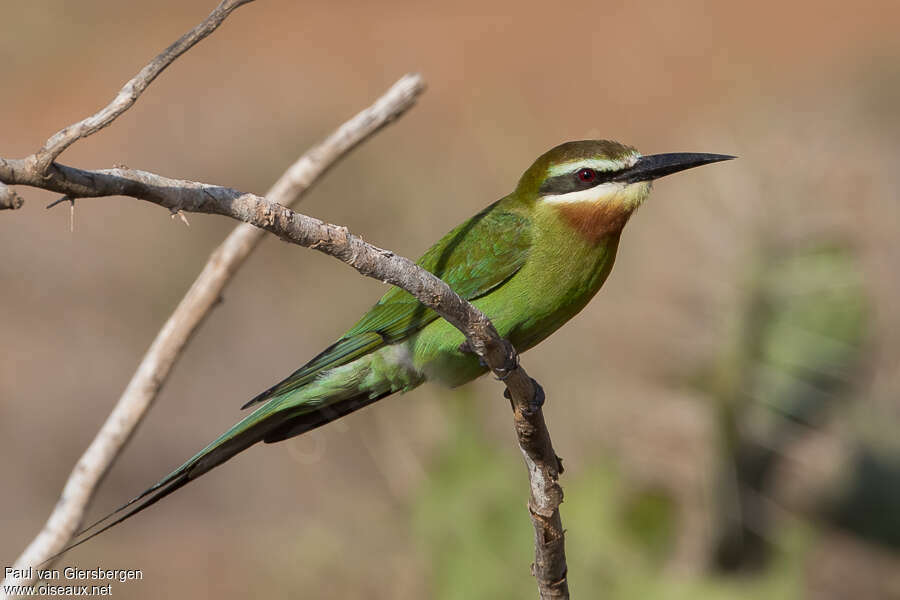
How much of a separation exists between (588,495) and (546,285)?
84cm

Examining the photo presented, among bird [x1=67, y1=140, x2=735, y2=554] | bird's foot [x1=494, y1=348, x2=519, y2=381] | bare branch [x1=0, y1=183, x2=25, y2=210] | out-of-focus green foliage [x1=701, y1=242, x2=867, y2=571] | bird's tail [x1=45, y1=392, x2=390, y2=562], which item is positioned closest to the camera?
bare branch [x1=0, y1=183, x2=25, y2=210]

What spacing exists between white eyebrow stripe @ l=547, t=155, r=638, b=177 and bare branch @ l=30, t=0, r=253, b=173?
1306 millimetres

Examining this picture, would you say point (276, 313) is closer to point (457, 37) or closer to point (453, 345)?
point (453, 345)

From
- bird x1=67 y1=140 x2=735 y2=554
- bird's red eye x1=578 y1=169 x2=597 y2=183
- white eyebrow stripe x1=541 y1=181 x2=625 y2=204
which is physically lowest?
bird x1=67 y1=140 x2=735 y2=554

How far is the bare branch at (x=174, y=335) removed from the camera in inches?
86.5

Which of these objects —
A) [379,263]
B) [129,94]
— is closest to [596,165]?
[379,263]

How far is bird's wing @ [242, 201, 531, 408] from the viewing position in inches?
106

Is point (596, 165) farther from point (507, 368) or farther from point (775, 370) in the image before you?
point (775, 370)

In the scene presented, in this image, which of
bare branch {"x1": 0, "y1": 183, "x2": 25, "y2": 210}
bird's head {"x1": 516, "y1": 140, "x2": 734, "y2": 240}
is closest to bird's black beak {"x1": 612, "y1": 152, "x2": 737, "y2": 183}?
bird's head {"x1": 516, "y1": 140, "x2": 734, "y2": 240}

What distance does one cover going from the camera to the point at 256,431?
2.53 m

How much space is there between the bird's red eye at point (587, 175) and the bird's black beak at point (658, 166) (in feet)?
0.18

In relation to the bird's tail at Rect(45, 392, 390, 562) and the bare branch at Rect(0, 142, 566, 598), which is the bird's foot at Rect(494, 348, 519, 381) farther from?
the bird's tail at Rect(45, 392, 390, 562)

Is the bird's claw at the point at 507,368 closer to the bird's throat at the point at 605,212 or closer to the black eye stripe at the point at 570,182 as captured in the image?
the bird's throat at the point at 605,212

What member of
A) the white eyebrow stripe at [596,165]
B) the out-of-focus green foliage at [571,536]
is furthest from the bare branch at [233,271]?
the out-of-focus green foliage at [571,536]
